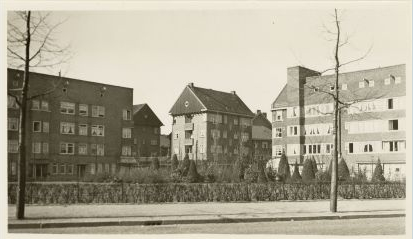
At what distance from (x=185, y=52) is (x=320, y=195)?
943cm

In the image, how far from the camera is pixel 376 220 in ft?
47.9

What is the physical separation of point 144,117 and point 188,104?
35.0 ft

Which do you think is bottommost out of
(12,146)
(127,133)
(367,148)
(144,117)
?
(367,148)

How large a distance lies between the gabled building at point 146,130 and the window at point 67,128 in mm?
19909

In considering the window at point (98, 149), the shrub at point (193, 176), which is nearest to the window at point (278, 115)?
the window at point (98, 149)

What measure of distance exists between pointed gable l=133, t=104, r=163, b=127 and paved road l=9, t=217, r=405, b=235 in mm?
57326

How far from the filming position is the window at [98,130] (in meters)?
50.2

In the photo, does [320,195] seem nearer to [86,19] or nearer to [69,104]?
[86,19]

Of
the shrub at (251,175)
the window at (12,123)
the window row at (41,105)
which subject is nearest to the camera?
the window at (12,123)

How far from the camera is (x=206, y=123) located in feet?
202

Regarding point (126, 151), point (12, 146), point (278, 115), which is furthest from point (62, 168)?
point (12, 146)

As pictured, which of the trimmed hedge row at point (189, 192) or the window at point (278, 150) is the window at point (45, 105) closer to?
the trimmed hedge row at point (189, 192)

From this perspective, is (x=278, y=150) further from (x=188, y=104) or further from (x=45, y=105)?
(x=45, y=105)

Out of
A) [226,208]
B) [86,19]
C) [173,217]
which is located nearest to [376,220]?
[226,208]
